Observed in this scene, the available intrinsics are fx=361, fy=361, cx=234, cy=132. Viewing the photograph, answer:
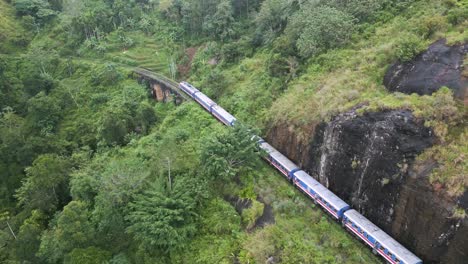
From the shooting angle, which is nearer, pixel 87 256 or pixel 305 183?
pixel 87 256

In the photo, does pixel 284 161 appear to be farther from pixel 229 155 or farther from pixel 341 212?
pixel 341 212

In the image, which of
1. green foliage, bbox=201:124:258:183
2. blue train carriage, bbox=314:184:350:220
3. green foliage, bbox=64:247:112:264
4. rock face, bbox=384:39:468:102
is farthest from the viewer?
green foliage, bbox=201:124:258:183

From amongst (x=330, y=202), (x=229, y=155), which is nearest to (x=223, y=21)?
(x=229, y=155)

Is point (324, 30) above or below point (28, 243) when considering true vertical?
above

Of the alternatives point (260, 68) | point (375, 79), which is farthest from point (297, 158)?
point (260, 68)

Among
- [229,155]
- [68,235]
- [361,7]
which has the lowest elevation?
[68,235]

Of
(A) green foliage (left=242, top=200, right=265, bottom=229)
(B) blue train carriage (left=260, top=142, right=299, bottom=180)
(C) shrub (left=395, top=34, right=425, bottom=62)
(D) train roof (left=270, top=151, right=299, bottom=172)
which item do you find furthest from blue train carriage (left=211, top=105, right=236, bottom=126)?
(C) shrub (left=395, top=34, right=425, bottom=62)

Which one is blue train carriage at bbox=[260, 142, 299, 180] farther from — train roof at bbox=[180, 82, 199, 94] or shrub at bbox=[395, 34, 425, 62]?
train roof at bbox=[180, 82, 199, 94]

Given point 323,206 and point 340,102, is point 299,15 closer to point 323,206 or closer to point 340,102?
point 340,102
